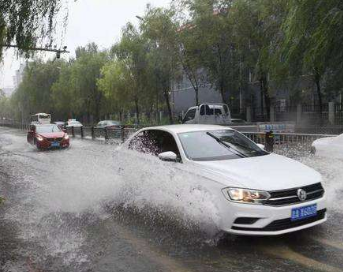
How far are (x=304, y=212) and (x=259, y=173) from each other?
0.72 meters

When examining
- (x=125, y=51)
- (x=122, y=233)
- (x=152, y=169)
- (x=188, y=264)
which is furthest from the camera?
(x=125, y=51)

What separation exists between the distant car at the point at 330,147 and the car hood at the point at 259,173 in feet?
12.2

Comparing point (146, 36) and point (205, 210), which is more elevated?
point (146, 36)

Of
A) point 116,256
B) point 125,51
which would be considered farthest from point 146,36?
point 116,256

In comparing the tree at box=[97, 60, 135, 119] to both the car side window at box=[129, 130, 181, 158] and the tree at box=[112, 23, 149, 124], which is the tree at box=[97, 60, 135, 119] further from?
the car side window at box=[129, 130, 181, 158]

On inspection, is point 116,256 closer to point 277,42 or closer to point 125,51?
point 277,42

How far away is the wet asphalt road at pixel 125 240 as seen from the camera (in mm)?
4879

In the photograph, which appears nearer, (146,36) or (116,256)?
(116,256)

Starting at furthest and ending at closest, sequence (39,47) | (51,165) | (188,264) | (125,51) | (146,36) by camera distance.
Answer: (125,51) → (146,36) → (51,165) → (39,47) → (188,264)

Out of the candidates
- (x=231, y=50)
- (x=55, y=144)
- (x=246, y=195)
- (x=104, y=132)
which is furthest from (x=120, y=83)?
(x=246, y=195)

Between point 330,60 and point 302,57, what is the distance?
0.87 m

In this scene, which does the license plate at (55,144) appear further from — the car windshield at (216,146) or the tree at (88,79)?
the tree at (88,79)

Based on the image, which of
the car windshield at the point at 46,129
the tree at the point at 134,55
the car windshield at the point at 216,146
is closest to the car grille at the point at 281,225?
the car windshield at the point at 216,146

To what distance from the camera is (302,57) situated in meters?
13.7
